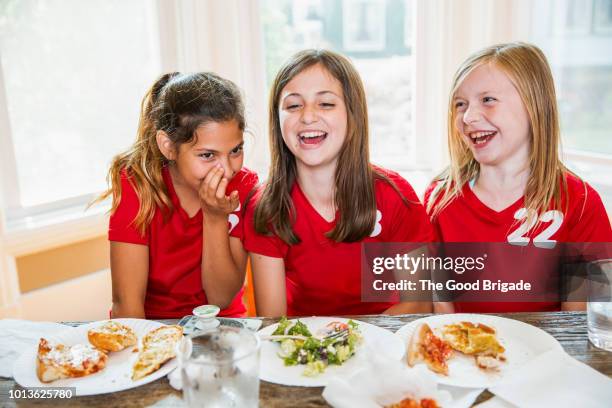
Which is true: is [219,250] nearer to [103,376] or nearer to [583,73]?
[103,376]

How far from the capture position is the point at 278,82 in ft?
4.91

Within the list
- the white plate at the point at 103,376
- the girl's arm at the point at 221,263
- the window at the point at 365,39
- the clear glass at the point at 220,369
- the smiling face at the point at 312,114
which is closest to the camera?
the clear glass at the point at 220,369

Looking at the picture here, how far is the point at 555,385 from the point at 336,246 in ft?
2.37

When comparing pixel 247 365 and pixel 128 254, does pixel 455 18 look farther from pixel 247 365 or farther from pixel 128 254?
pixel 247 365

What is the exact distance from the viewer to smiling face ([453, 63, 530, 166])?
1479 mm

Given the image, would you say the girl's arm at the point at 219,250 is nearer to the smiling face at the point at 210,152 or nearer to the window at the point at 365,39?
the smiling face at the point at 210,152

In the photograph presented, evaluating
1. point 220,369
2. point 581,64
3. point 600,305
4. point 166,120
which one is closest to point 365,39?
point 581,64

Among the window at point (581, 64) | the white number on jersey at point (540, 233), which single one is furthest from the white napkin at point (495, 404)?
the window at point (581, 64)

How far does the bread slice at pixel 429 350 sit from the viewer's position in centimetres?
95

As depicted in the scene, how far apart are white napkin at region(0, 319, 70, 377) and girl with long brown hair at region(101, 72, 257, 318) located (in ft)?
1.20

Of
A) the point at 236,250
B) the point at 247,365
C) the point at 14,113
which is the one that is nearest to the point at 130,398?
the point at 247,365

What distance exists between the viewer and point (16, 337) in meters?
1.12

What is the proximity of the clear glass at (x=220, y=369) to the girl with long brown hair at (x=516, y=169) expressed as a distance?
2.90ft

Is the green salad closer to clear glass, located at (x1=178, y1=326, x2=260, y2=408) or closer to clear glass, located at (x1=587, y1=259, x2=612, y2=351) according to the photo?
clear glass, located at (x1=178, y1=326, x2=260, y2=408)
